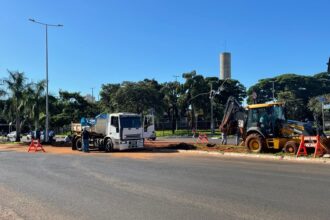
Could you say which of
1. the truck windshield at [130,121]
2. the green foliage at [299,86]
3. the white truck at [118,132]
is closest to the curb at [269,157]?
the white truck at [118,132]

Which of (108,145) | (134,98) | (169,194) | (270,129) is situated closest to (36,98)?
(108,145)

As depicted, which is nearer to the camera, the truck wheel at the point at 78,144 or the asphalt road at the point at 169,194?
the asphalt road at the point at 169,194

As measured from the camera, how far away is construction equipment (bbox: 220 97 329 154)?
21.8m

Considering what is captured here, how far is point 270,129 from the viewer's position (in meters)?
22.9

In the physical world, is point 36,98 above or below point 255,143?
above

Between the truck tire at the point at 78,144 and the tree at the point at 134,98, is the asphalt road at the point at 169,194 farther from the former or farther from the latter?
the tree at the point at 134,98

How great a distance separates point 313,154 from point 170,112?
73.1 m

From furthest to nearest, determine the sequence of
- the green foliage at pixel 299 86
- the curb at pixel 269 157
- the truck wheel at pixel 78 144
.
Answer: the green foliage at pixel 299 86 < the truck wheel at pixel 78 144 < the curb at pixel 269 157

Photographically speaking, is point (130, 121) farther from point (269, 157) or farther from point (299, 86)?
point (299, 86)

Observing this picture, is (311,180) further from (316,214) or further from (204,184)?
(316,214)

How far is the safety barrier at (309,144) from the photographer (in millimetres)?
20000

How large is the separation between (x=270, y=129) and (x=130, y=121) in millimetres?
9839

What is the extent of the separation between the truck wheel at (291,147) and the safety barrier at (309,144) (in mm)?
585

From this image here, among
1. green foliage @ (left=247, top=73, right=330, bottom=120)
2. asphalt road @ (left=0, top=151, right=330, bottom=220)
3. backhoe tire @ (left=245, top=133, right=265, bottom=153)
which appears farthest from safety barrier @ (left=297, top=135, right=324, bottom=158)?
green foliage @ (left=247, top=73, right=330, bottom=120)
